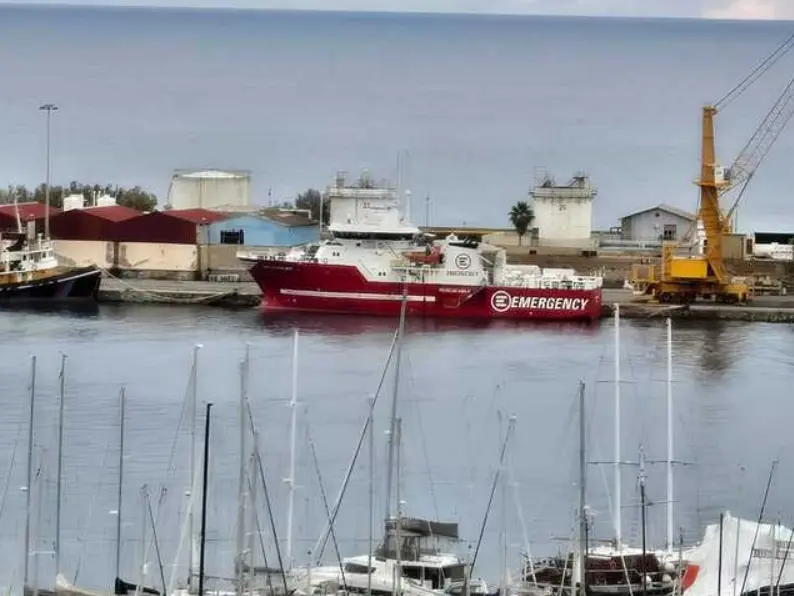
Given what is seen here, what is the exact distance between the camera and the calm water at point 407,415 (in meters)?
9.18

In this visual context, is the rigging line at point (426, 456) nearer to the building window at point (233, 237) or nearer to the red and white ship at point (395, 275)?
the red and white ship at point (395, 275)

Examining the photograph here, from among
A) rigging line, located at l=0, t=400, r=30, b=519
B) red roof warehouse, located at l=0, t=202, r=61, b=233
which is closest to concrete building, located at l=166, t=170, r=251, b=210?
red roof warehouse, located at l=0, t=202, r=61, b=233

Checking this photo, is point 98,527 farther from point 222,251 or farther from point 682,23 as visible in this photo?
point 682,23

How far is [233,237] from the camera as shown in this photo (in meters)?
20.9

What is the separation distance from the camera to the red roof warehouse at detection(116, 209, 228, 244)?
20438 mm

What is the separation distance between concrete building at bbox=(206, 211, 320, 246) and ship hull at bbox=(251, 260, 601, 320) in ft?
3.88

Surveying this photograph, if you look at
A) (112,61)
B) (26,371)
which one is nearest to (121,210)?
(26,371)

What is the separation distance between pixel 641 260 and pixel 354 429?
966 cm

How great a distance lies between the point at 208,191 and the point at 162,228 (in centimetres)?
332

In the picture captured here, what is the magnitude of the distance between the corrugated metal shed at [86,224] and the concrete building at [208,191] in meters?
2.49

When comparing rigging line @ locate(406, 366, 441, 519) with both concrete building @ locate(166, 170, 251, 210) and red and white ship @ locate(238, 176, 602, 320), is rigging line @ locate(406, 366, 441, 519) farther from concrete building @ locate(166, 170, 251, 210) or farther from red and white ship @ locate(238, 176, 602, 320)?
concrete building @ locate(166, 170, 251, 210)

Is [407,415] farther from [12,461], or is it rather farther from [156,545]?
[156,545]

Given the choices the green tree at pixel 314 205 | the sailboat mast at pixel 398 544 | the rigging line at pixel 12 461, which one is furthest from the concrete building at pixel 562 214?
the sailboat mast at pixel 398 544

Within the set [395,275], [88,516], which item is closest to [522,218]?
[395,275]
